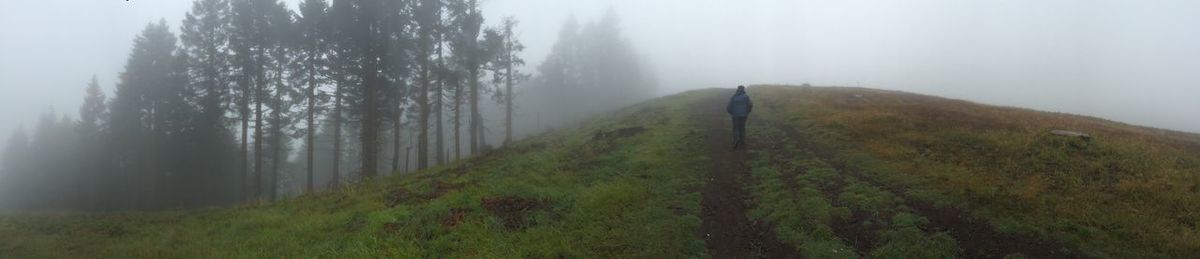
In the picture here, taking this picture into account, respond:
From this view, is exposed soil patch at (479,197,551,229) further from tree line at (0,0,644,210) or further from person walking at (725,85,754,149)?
tree line at (0,0,644,210)

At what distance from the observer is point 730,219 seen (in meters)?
10.9

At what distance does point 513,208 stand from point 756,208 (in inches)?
186

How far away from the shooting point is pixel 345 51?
24.8 meters

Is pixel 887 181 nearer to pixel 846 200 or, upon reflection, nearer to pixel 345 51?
pixel 846 200

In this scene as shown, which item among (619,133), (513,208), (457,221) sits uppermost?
(619,133)

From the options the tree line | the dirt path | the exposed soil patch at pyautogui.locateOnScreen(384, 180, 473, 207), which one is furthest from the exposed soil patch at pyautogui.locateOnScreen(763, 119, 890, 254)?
the tree line

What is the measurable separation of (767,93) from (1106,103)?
150223 millimetres

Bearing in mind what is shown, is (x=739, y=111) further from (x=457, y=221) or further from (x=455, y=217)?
(x=457, y=221)

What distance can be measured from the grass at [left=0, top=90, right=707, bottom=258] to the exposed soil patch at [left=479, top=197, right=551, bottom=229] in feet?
0.07

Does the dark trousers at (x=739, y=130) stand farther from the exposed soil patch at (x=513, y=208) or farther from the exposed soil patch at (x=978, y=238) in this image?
the exposed soil patch at (x=513, y=208)

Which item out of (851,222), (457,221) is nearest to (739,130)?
(851,222)

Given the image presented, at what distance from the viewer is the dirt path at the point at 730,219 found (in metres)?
9.34

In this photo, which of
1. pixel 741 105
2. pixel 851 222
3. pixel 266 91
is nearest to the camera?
pixel 851 222

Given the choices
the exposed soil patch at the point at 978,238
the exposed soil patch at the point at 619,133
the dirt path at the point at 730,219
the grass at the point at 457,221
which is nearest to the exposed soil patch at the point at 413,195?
the grass at the point at 457,221
